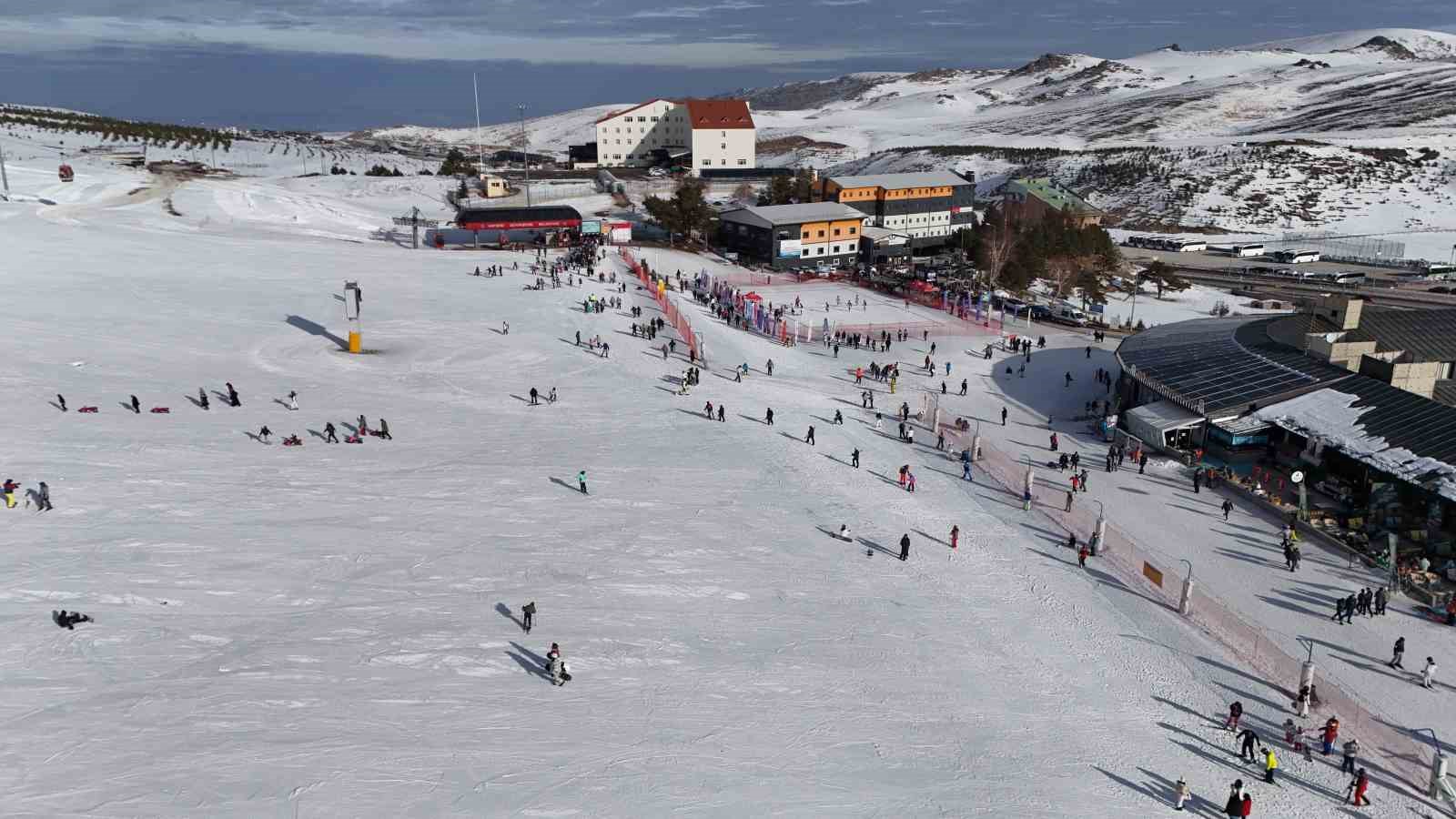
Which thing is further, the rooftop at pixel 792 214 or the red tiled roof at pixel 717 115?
the red tiled roof at pixel 717 115

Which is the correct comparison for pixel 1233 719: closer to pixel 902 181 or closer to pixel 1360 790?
pixel 1360 790

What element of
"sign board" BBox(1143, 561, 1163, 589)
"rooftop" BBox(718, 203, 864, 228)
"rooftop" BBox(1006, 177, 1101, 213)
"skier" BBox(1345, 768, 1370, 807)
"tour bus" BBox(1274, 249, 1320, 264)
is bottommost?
"skier" BBox(1345, 768, 1370, 807)

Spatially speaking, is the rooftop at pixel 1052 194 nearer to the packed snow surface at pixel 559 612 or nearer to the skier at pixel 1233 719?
the packed snow surface at pixel 559 612

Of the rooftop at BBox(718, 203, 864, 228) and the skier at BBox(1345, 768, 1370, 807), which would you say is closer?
the skier at BBox(1345, 768, 1370, 807)

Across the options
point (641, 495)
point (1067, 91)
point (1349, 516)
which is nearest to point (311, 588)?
point (641, 495)

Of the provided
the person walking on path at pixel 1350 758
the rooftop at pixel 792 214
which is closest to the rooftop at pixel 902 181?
the rooftop at pixel 792 214

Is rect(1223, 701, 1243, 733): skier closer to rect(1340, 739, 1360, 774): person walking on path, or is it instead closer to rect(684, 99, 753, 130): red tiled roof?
rect(1340, 739, 1360, 774): person walking on path

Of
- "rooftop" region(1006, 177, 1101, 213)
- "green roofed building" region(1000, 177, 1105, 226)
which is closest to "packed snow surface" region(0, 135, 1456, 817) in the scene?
"green roofed building" region(1000, 177, 1105, 226)

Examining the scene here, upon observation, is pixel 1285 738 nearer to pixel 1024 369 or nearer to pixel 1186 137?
pixel 1024 369
